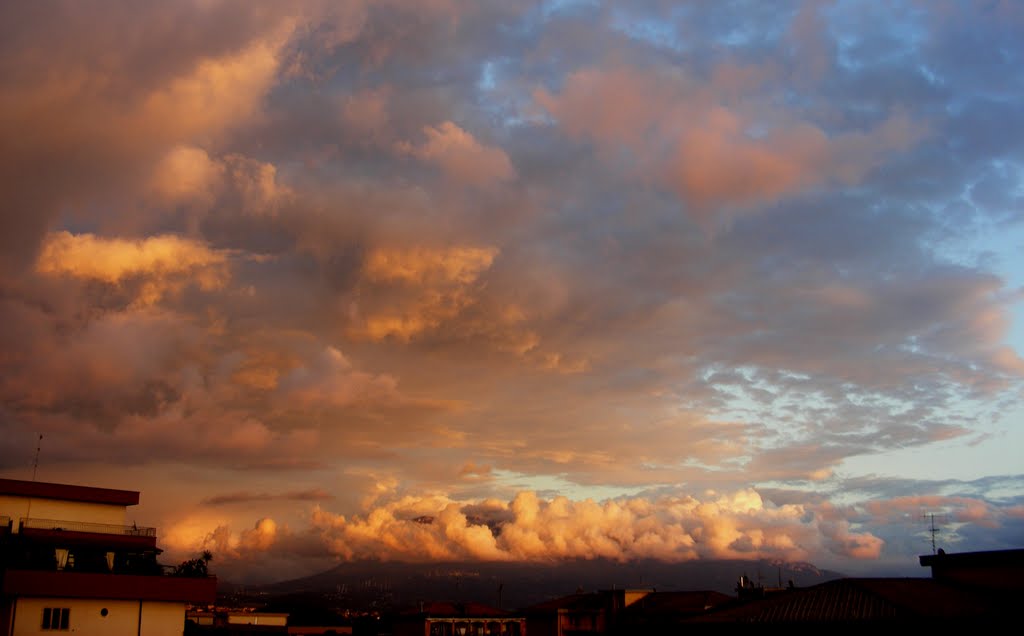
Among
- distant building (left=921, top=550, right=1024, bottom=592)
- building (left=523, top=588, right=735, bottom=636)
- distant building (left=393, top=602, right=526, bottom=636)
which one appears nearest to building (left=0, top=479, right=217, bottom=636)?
distant building (left=921, top=550, right=1024, bottom=592)

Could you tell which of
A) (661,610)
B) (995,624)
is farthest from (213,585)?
(661,610)

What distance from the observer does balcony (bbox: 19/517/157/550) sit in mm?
67125

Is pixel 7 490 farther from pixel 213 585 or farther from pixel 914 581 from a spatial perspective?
pixel 914 581

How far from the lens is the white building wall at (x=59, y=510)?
67562mm

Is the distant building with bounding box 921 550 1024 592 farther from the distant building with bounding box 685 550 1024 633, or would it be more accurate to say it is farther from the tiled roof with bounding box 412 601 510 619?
the tiled roof with bounding box 412 601 510 619

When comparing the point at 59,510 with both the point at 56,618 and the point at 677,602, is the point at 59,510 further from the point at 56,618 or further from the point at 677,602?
the point at 677,602

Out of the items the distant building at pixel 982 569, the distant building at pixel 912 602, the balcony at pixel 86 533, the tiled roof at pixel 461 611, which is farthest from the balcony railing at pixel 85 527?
the tiled roof at pixel 461 611

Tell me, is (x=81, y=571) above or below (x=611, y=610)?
above

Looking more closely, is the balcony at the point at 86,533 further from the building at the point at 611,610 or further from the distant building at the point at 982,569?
the building at the point at 611,610

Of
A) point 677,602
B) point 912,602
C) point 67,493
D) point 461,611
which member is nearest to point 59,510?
point 67,493

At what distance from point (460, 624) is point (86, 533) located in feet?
303

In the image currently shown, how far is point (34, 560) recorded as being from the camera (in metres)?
64.7

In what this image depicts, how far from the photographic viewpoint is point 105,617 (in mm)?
65312

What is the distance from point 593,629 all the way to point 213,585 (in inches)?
3101
